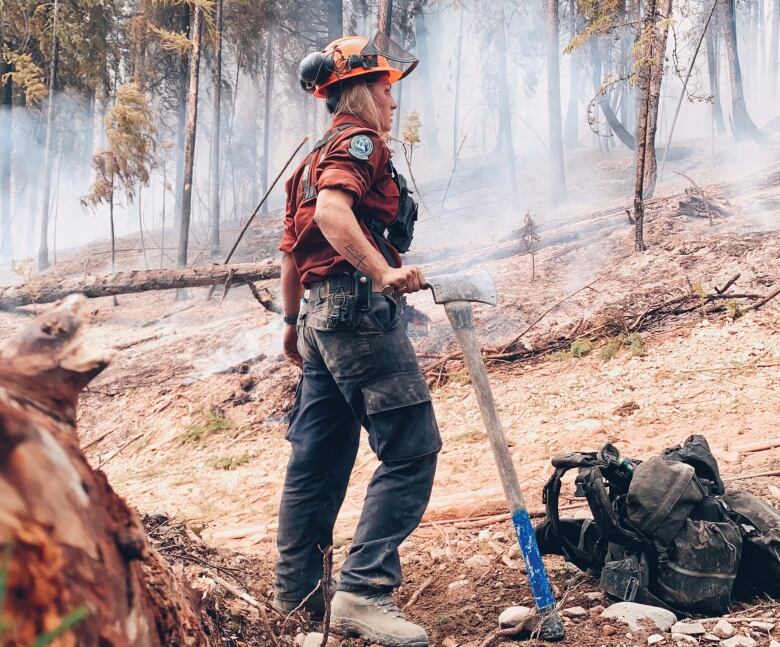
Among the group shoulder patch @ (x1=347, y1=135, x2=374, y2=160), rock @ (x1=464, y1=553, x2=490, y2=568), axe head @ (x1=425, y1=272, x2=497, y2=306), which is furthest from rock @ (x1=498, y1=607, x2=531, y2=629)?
shoulder patch @ (x1=347, y1=135, x2=374, y2=160)

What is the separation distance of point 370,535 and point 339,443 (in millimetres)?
415

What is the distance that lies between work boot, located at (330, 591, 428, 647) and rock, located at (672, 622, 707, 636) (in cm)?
79

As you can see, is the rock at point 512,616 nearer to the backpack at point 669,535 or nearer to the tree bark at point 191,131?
the backpack at point 669,535

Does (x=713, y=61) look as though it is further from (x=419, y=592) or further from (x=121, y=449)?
(x=419, y=592)

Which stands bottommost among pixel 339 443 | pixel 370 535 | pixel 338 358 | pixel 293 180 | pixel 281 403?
pixel 281 403

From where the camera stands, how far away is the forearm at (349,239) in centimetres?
226

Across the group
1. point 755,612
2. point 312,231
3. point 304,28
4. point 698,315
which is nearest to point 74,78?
point 304,28

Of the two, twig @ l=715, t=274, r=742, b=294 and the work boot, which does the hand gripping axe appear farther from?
twig @ l=715, t=274, r=742, b=294

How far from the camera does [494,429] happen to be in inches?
90.9

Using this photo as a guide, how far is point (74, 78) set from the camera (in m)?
20.5

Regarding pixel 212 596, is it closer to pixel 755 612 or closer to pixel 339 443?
pixel 339 443

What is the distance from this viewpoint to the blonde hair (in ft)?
8.39

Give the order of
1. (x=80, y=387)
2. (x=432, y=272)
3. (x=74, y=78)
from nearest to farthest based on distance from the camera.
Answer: (x=80, y=387) → (x=432, y=272) → (x=74, y=78)

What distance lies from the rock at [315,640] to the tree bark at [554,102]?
52.5ft
